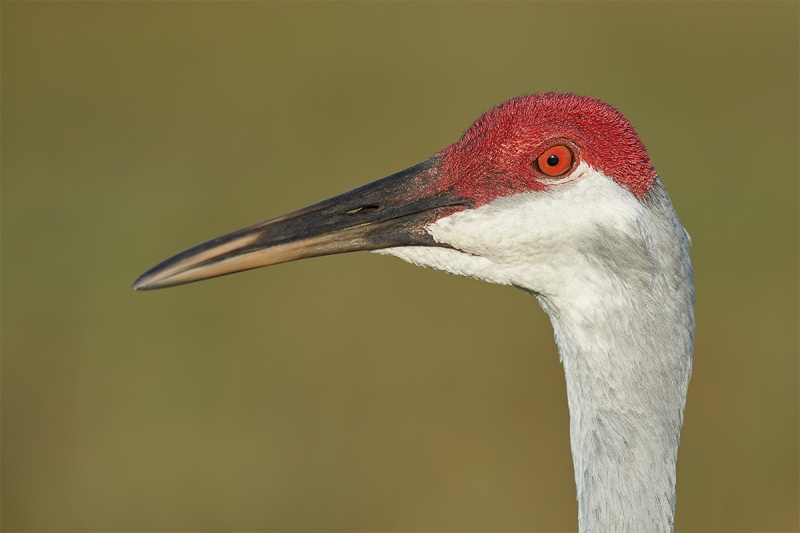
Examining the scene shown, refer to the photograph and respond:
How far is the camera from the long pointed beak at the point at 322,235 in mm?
3303

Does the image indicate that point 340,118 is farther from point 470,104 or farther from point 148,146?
point 148,146

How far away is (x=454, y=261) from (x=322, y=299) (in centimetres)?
704

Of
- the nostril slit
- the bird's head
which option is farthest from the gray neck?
the nostril slit

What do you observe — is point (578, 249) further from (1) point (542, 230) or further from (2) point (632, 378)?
(2) point (632, 378)

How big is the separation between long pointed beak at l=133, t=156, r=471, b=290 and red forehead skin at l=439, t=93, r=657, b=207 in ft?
0.42

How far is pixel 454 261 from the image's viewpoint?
132 inches

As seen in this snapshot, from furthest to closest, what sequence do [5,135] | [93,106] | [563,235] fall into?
[93,106]
[5,135]
[563,235]

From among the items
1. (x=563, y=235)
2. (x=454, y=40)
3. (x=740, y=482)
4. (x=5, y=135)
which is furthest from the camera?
(x=454, y=40)

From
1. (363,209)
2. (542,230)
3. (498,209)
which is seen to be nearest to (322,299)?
(363,209)

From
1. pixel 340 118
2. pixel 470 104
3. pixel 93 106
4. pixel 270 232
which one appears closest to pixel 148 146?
pixel 93 106

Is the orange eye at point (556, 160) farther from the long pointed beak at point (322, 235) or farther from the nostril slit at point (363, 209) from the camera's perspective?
the nostril slit at point (363, 209)

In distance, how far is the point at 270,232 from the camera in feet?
10.9

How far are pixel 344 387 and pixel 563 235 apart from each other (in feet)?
21.0

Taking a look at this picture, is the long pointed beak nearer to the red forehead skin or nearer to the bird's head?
the bird's head
